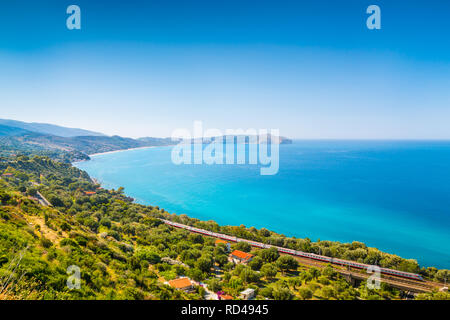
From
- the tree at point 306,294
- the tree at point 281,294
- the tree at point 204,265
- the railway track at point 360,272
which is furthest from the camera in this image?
the tree at point 204,265

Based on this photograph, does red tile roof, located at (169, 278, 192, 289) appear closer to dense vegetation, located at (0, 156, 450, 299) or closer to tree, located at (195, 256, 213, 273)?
dense vegetation, located at (0, 156, 450, 299)

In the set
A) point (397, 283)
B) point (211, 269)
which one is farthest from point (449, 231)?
point (211, 269)

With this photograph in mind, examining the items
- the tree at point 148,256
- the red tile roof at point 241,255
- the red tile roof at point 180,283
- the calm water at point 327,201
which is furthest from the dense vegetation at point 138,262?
the calm water at point 327,201

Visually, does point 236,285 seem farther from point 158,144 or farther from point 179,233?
point 158,144

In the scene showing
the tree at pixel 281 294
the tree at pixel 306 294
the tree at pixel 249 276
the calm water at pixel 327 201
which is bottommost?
the calm water at pixel 327 201

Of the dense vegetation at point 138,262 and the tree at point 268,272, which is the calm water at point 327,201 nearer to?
the dense vegetation at point 138,262

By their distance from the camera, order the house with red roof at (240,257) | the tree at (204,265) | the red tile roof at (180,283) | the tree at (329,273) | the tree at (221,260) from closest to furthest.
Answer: the red tile roof at (180,283) → the tree at (204,265) → the tree at (329,273) → the tree at (221,260) → the house with red roof at (240,257)

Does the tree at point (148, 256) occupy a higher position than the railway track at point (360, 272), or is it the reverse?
the tree at point (148, 256)
